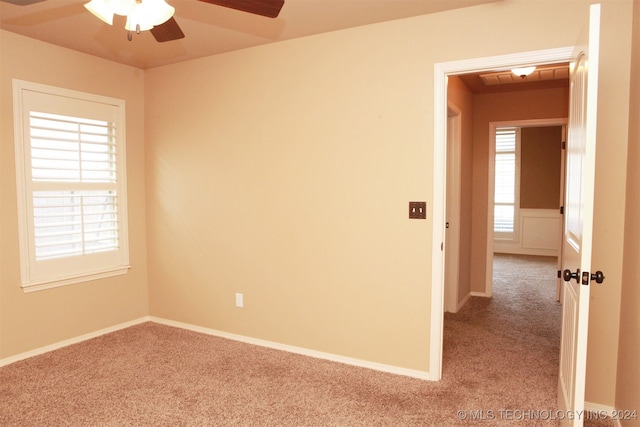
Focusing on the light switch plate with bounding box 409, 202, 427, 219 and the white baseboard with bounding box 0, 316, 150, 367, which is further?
the white baseboard with bounding box 0, 316, 150, 367

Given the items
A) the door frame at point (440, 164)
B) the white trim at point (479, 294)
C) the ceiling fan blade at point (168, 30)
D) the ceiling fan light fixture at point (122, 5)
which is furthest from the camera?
the white trim at point (479, 294)

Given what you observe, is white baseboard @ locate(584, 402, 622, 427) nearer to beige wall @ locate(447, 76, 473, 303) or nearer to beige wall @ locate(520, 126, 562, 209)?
beige wall @ locate(447, 76, 473, 303)

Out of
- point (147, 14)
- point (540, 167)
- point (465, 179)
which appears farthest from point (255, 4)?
point (540, 167)

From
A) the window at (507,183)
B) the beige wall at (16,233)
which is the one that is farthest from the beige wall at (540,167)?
the beige wall at (16,233)

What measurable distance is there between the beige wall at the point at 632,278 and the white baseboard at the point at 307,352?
3.63ft

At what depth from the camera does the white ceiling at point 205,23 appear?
2613mm

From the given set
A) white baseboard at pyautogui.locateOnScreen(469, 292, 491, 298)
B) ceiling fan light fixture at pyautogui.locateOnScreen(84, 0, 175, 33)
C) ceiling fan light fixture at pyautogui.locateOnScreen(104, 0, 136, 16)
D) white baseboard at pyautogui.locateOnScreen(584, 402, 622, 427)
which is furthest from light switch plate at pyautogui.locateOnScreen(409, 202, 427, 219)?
white baseboard at pyautogui.locateOnScreen(469, 292, 491, 298)

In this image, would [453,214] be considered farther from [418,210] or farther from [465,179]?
[418,210]

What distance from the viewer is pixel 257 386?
279cm

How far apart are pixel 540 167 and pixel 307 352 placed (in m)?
6.41

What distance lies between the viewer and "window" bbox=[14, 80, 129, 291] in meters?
3.21

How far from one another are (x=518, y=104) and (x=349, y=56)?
276 centimetres

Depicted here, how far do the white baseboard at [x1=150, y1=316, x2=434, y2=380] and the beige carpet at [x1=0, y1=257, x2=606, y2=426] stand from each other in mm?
59

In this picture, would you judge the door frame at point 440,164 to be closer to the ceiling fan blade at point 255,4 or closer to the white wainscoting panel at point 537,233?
the ceiling fan blade at point 255,4
